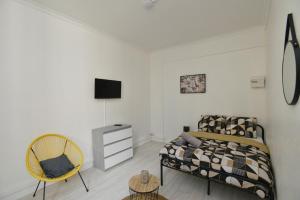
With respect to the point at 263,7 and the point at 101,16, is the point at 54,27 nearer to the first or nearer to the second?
the point at 101,16

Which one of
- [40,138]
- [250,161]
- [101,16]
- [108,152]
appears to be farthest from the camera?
[108,152]

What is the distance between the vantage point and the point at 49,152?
222 centimetres

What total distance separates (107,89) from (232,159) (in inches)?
103

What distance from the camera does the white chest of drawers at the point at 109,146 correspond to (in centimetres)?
272

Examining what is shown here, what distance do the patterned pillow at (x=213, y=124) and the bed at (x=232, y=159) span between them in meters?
0.13

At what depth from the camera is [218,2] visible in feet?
7.23

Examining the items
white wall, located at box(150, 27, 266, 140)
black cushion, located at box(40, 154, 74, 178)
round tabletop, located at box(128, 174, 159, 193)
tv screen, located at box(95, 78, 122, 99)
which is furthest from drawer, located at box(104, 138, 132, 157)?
white wall, located at box(150, 27, 266, 140)

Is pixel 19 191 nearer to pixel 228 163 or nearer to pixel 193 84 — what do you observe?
pixel 228 163

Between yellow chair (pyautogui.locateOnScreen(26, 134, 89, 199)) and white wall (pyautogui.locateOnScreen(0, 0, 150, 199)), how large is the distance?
167 millimetres

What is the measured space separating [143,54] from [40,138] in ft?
11.1

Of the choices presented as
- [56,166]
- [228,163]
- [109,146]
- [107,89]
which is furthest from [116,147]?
[228,163]

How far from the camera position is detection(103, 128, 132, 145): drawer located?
2.75 metres

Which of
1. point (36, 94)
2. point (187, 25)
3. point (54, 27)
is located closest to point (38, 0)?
point (54, 27)

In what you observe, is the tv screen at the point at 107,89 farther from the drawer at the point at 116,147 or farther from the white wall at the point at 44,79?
the drawer at the point at 116,147
